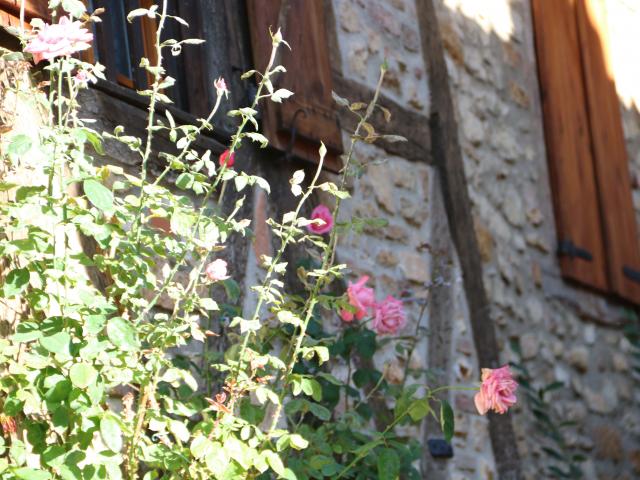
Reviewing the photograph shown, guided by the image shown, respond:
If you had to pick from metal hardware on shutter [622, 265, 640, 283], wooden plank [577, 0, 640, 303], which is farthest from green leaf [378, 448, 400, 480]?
metal hardware on shutter [622, 265, 640, 283]

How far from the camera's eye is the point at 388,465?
2906 millimetres

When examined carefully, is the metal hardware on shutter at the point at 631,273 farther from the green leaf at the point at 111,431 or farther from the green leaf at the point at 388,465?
the green leaf at the point at 111,431

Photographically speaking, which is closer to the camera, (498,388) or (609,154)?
(498,388)

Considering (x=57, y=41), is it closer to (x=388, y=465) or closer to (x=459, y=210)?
(x=388, y=465)

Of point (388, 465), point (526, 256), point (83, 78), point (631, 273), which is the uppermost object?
point (83, 78)

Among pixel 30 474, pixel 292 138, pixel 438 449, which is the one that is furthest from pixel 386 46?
pixel 30 474

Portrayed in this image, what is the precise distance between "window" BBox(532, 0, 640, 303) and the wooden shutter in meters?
1.90

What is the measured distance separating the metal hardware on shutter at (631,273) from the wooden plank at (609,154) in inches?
0.4

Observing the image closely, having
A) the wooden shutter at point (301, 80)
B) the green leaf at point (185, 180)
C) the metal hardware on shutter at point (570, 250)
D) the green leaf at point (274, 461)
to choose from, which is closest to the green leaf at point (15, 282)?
the green leaf at point (185, 180)

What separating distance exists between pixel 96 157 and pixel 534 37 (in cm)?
319

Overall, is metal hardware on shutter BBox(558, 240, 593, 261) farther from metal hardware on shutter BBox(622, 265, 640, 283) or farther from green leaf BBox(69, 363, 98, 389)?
green leaf BBox(69, 363, 98, 389)

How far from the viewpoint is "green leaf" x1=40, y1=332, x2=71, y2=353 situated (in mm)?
2392

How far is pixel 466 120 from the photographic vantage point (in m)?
5.07

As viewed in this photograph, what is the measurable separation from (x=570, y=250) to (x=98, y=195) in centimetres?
358
